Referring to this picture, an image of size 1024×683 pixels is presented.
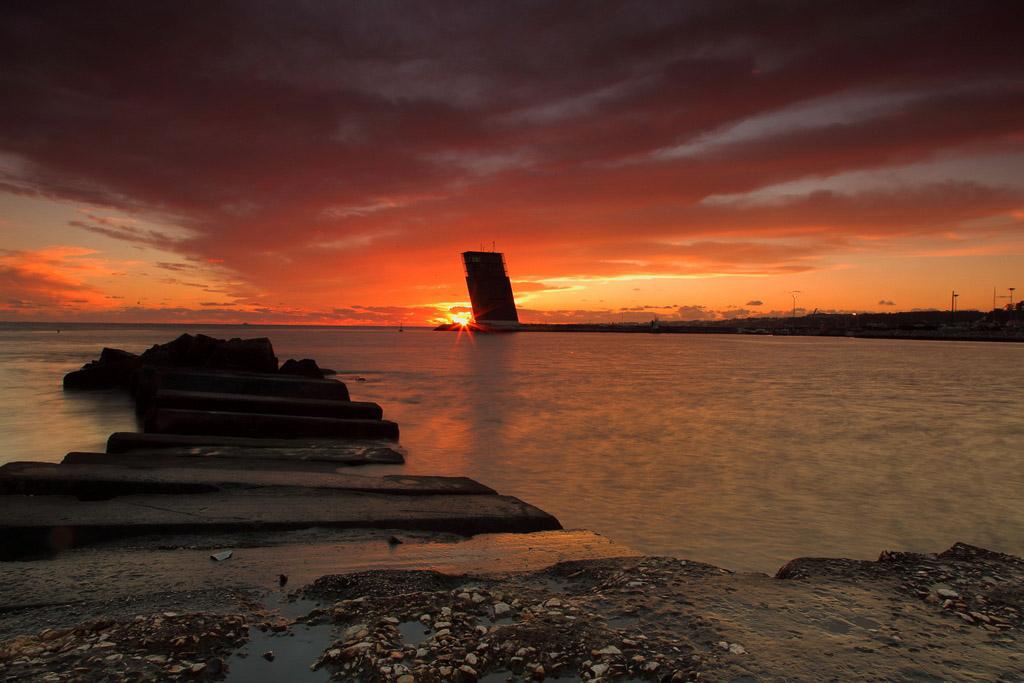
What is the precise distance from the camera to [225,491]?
5371 millimetres

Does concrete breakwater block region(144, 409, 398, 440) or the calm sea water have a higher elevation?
concrete breakwater block region(144, 409, 398, 440)

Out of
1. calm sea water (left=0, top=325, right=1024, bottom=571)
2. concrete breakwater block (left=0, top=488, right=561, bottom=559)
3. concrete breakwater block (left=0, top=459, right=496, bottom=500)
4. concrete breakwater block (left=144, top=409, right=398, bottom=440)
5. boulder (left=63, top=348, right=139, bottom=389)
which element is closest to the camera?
concrete breakwater block (left=0, top=488, right=561, bottom=559)

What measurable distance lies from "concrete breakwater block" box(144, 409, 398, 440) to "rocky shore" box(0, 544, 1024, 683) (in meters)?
6.11

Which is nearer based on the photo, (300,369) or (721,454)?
(721,454)

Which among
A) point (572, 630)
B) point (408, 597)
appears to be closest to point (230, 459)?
point (408, 597)

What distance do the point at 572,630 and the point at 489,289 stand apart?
13974cm

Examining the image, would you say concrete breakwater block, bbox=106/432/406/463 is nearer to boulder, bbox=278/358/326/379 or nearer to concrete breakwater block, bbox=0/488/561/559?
concrete breakwater block, bbox=0/488/561/559

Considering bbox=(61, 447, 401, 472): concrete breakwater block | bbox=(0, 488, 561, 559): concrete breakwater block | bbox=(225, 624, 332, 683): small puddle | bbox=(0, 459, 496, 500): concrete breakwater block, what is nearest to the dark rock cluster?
bbox=(61, 447, 401, 472): concrete breakwater block

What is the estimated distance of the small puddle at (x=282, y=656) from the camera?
107 inches

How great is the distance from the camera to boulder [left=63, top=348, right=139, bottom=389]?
19891 millimetres

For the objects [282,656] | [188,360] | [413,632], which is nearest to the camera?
[282,656]

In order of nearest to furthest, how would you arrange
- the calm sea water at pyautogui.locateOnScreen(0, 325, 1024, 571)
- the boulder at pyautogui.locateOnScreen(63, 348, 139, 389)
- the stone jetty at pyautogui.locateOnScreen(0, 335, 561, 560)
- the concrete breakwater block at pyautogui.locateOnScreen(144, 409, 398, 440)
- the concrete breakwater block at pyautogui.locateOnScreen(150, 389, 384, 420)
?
the stone jetty at pyautogui.locateOnScreen(0, 335, 561, 560) → the calm sea water at pyautogui.locateOnScreen(0, 325, 1024, 571) → the concrete breakwater block at pyautogui.locateOnScreen(144, 409, 398, 440) → the concrete breakwater block at pyautogui.locateOnScreen(150, 389, 384, 420) → the boulder at pyautogui.locateOnScreen(63, 348, 139, 389)

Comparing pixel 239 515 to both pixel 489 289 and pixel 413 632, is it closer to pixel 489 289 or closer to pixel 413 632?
pixel 413 632

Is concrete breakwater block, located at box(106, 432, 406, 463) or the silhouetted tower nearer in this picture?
concrete breakwater block, located at box(106, 432, 406, 463)
